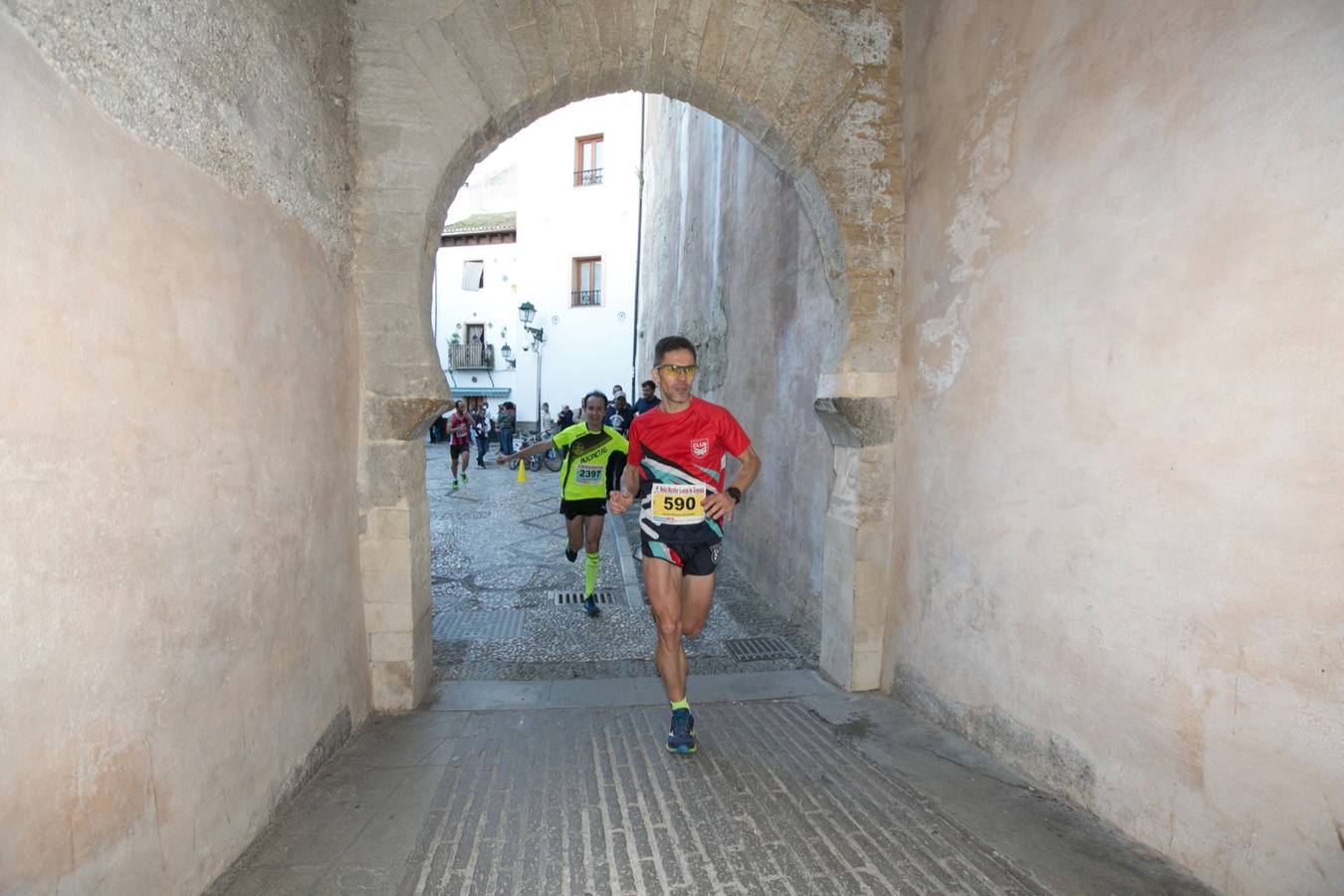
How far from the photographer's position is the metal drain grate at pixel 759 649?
4.56 meters

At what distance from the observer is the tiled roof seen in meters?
25.4

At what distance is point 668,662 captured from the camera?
3.11 meters

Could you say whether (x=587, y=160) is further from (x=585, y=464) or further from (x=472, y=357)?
(x=585, y=464)

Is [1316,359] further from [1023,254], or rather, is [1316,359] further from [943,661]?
[943,661]

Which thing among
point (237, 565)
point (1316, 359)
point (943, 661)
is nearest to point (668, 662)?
point (943, 661)

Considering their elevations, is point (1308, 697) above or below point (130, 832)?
above

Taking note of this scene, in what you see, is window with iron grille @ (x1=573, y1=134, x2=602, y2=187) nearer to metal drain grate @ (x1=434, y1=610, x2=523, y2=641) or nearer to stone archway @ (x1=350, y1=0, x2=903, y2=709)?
metal drain grate @ (x1=434, y1=610, x2=523, y2=641)

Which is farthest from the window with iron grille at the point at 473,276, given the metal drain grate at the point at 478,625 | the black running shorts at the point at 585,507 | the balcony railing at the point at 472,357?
the metal drain grate at the point at 478,625

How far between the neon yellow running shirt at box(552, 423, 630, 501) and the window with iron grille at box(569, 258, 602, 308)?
1900 centimetres

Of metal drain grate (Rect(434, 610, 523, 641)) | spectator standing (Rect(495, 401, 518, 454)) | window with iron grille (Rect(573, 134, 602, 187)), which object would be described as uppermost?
window with iron grille (Rect(573, 134, 602, 187))

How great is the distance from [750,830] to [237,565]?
187 centimetres

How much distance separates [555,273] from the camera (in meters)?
24.1

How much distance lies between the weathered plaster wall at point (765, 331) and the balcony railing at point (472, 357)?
16.3 metres

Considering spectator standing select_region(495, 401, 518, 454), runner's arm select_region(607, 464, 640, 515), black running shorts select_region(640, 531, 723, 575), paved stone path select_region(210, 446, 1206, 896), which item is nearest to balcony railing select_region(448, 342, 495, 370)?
spectator standing select_region(495, 401, 518, 454)
